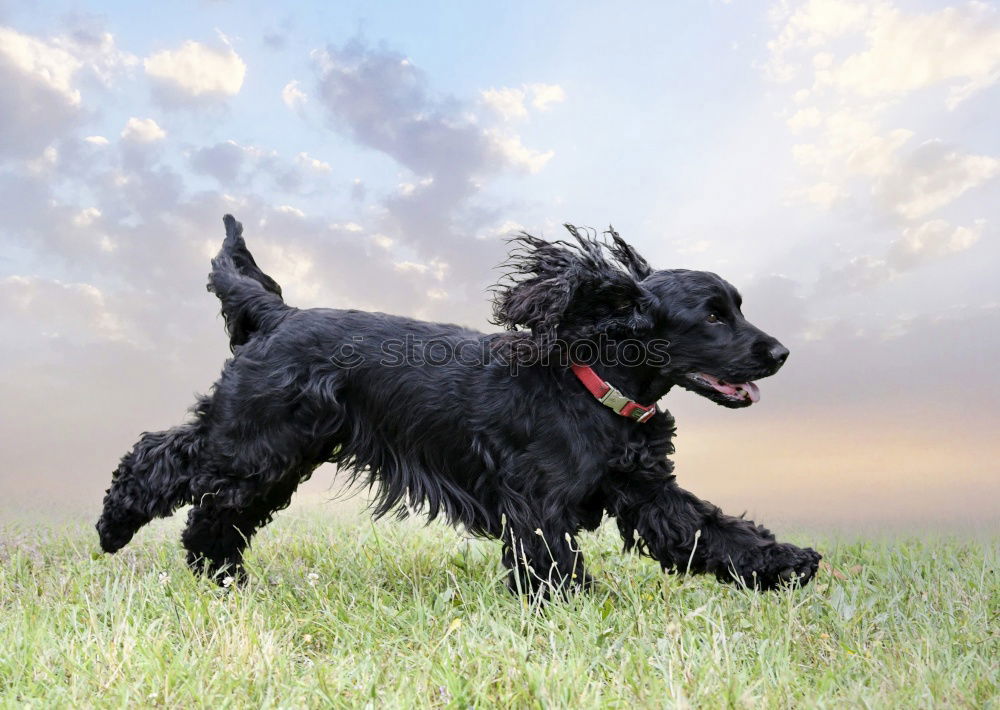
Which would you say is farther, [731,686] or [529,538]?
[529,538]

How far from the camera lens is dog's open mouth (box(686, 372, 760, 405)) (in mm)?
3568

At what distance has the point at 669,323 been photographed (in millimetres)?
3564

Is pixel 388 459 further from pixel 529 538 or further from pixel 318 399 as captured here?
pixel 529 538

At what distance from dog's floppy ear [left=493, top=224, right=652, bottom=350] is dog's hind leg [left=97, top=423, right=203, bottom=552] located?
1.60 metres

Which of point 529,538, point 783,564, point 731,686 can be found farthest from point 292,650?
point 783,564

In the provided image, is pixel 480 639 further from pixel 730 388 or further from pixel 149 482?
pixel 149 482

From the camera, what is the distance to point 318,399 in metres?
3.76

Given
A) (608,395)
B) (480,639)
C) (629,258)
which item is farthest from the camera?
(629,258)

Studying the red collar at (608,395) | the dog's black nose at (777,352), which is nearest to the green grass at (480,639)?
the red collar at (608,395)

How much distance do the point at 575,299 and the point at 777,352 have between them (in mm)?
836

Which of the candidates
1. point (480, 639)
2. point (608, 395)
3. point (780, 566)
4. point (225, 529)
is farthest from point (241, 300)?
point (780, 566)

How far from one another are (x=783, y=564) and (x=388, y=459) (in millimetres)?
1717

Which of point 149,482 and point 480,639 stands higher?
point 149,482

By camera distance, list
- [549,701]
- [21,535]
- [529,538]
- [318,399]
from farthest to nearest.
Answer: [21,535], [318,399], [529,538], [549,701]
